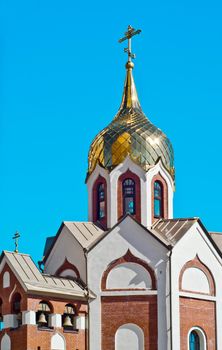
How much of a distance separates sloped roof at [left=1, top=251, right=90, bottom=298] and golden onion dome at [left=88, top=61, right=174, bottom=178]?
5245mm

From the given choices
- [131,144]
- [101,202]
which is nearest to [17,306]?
[101,202]

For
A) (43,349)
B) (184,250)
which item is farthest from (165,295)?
(43,349)

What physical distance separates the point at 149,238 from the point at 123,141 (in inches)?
175

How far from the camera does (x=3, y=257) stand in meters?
35.9

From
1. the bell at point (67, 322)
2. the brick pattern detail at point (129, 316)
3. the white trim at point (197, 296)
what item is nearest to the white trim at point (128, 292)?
the brick pattern detail at point (129, 316)

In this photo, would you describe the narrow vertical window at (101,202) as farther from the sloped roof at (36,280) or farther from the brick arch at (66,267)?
the sloped roof at (36,280)

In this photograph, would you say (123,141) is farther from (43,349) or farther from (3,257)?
(43,349)

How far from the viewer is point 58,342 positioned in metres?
34.7

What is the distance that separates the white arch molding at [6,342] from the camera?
114 ft

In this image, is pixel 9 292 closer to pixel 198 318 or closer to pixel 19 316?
pixel 19 316

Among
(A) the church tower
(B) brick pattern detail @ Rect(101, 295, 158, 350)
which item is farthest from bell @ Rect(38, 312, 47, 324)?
(A) the church tower

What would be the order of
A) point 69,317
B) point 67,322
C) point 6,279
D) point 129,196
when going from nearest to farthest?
point 67,322 → point 69,317 → point 6,279 → point 129,196

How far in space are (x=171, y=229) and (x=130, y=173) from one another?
2786mm

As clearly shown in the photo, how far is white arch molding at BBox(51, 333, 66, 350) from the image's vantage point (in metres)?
34.5
